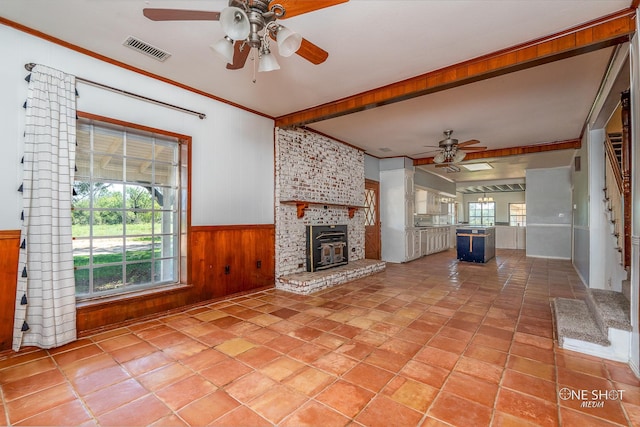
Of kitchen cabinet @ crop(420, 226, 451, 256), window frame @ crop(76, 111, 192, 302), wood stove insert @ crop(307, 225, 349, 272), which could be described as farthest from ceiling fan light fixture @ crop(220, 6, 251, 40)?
kitchen cabinet @ crop(420, 226, 451, 256)

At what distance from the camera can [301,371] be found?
2232 millimetres

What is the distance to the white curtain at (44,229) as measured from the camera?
255cm

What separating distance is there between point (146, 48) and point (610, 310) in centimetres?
526

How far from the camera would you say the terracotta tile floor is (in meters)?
1.75

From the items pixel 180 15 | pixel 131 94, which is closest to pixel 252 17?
pixel 180 15

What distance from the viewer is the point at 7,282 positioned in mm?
2502

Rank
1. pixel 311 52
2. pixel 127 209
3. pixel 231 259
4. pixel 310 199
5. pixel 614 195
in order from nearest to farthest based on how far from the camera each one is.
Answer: pixel 311 52 < pixel 127 209 < pixel 614 195 < pixel 231 259 < pixel 310 199

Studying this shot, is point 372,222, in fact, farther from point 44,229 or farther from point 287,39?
point 44,229

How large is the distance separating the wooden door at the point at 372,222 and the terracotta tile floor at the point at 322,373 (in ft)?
12.7

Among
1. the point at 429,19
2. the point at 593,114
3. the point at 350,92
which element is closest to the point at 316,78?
the point at 350,92

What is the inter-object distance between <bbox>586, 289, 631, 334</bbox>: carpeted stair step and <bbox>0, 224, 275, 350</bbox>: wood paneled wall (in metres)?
4.08

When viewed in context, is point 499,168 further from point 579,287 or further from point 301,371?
point 301,371

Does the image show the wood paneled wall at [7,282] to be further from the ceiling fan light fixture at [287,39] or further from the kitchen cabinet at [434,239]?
the kitchen cabinet at [434,239]

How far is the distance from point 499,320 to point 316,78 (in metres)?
3.57
